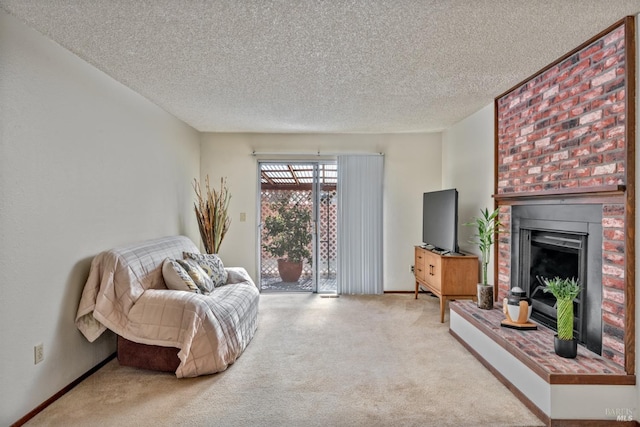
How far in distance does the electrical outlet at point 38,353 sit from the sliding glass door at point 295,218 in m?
3.22

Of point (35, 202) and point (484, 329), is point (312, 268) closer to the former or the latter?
point (484, 329)

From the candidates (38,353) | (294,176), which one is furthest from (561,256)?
(38,353)

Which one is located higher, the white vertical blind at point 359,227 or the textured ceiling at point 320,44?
the textured ceiling at point 320,44

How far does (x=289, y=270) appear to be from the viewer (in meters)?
5.43

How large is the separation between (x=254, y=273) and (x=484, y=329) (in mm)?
3269

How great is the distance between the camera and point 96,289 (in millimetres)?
2645

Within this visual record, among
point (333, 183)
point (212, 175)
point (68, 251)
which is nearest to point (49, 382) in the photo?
point (68, 251)

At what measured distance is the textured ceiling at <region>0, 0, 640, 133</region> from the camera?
1.97m

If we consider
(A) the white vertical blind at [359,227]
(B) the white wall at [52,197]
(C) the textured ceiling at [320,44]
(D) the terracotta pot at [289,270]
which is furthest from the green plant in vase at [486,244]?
(B) the white wall at [52,197]

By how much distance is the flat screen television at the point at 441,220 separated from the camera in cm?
395

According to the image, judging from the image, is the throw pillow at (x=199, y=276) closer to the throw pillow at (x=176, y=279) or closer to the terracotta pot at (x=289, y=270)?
the throw pillow at (x=176, y=279)

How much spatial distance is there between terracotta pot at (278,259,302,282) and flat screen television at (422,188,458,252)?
6.06ft

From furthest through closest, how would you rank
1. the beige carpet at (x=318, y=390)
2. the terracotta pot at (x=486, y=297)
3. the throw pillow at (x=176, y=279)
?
the terracotta pot at (x=486, y=297) → the throw pillow at (x=176, y=279) → the beige carpet at (x=318, y=390)

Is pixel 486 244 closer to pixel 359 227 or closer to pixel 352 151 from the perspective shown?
pixel 359 227
